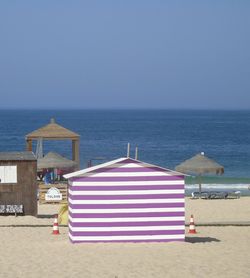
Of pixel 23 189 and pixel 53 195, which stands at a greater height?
pixel 23 189

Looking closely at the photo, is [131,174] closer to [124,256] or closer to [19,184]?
[124,256]

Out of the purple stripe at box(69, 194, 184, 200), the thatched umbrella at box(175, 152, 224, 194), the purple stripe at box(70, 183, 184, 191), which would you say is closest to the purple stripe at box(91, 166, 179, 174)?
the purple stripe at box(70, 183, 184, 191)

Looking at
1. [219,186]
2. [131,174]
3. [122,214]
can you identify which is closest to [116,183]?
[131,174]

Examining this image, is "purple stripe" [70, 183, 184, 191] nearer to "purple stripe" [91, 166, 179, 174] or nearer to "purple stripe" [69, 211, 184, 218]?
"purple stripe" [91, 166, 179, 174]

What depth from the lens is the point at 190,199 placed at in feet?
105

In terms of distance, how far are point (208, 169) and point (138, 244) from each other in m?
14.1

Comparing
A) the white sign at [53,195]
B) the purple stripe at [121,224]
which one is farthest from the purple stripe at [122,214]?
the white sign at [53,195]

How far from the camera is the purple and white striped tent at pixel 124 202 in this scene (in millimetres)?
17719

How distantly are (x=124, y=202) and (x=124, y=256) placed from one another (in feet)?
5.49

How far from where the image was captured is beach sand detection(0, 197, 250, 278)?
14.9 metres

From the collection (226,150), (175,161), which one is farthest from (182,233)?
(226,150)

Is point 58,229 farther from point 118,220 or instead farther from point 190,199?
point 190,199

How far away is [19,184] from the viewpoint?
80.3 feet

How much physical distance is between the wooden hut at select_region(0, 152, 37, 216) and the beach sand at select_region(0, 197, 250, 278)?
314 cm
